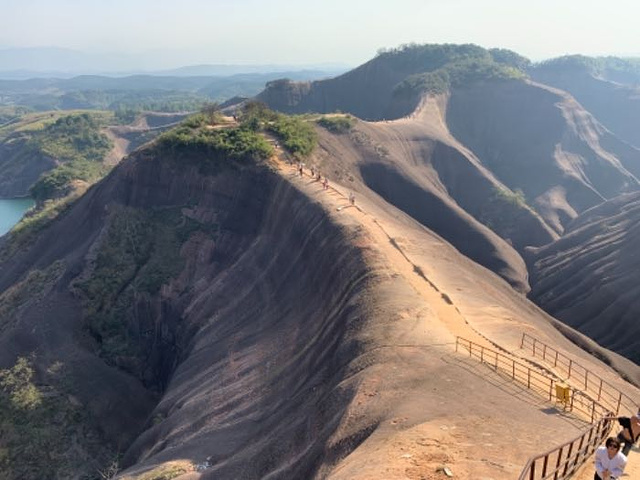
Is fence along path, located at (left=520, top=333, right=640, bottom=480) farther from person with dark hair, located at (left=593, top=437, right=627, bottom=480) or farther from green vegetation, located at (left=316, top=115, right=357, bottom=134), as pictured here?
green vegetation, located at (left=316, top=115, right=357, bottom=134)

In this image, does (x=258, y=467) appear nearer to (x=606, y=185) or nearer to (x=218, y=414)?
(x=218, y=414)

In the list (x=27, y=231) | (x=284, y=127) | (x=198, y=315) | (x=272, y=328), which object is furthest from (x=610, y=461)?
(x=27, y=231)

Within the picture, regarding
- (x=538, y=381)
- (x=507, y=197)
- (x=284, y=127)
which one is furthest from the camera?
(x=507, y=197)

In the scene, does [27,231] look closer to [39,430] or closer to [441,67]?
[39,430]

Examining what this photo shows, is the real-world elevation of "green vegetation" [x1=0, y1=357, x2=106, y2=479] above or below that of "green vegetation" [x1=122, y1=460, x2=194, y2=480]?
below

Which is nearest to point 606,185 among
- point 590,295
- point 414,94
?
point 414,94

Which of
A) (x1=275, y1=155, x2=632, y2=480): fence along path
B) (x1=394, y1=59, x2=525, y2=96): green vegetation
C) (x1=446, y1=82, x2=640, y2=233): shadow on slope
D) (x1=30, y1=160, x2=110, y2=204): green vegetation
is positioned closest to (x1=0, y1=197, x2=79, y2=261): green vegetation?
(x1=30, y1=160, x2=110, y2=204): green vegetation
